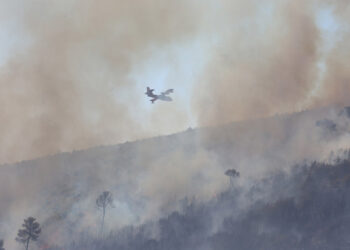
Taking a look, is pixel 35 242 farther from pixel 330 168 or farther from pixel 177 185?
pixel 330 168

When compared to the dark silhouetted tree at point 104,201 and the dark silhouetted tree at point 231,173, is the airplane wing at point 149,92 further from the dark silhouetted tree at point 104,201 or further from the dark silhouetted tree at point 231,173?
the dark silhouetted tree at point 231,173

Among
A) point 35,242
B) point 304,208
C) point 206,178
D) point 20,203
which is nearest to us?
point 304,208

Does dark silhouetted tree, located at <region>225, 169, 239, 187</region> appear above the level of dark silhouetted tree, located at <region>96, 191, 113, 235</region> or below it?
above

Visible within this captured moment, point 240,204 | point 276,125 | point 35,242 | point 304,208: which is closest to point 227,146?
point 276,125

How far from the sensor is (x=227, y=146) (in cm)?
14850

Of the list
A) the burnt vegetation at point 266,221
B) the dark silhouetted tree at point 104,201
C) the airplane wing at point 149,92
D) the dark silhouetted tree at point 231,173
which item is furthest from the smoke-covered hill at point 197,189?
the airplane wing at point 149,92

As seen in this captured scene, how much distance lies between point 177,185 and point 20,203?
144 ft

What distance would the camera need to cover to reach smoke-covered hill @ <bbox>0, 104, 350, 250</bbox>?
355 ft

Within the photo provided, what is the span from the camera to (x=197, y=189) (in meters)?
132

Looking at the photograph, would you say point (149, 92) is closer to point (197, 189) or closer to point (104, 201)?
point (104, 201)

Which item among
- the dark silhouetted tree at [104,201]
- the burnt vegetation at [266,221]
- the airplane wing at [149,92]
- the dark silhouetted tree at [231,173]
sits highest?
the airplane wing at [149,92]

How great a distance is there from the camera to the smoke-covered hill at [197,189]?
108 m

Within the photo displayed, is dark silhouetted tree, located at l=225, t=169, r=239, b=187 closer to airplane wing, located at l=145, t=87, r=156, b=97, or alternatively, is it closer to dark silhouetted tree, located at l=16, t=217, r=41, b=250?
airplane wing, located at l=145, t=87, r=156, b=97

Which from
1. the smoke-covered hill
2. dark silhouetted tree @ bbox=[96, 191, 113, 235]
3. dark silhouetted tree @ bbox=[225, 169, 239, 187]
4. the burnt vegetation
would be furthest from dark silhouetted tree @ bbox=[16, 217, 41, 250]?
dark silhouetted tree @ bbox=[225, 169, 239, 187]
